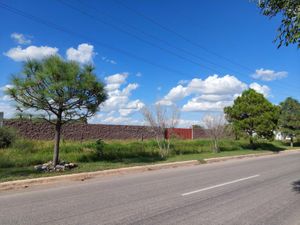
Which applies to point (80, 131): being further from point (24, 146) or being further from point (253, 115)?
point (253, 115)

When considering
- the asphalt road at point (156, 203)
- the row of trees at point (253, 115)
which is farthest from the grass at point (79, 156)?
the row of trees at point (253, 115)

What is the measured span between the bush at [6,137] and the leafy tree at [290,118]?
109ft

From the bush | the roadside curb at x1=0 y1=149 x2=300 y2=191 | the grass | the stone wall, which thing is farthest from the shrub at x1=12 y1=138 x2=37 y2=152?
the roadside curb at x1=0 y1=149 x2=300 y2=191

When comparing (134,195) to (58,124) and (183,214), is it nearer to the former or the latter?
(183,214)

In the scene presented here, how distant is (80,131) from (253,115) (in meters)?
16.2

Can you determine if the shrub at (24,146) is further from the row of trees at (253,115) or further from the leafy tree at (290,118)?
the leafy tree at (290,118)

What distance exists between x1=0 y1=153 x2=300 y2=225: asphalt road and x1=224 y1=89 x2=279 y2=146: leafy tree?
18.6m

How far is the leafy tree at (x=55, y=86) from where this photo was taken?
12.0 m

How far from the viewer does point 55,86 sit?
11.9 m

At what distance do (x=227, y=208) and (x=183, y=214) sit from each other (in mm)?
1128

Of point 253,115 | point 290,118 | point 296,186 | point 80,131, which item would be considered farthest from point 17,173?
point 290,118

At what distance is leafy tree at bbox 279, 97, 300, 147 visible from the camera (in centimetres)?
3878

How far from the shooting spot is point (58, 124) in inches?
514

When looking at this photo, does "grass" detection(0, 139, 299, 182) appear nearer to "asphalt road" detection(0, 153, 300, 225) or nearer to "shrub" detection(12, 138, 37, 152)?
"shrub" detection(12, 138, 37, 152)
